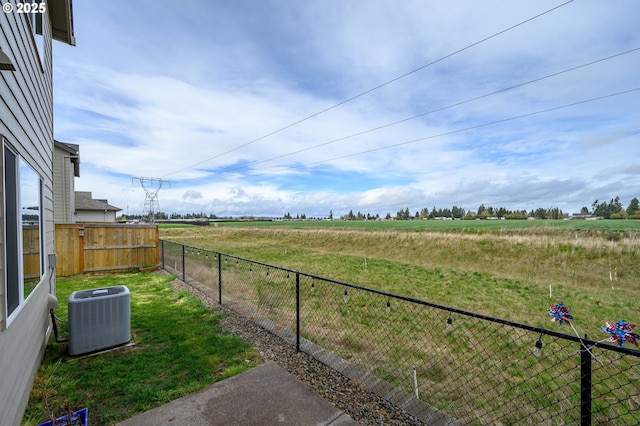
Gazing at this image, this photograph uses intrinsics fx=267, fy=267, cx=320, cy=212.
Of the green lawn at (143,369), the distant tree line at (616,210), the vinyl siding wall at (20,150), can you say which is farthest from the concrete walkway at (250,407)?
the distant tree line at (616,210)

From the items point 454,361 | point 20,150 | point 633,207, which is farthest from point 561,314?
point 633,207

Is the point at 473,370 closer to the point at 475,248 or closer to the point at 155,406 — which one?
the point at 155,406

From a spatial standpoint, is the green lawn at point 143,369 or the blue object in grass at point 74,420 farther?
the green lawn at point 143,369

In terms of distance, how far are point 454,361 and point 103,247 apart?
989 cm

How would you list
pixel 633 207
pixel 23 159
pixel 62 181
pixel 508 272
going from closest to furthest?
pixel 23 159 < pixel 62 181 < pixel 508 272 < pixel 633 207

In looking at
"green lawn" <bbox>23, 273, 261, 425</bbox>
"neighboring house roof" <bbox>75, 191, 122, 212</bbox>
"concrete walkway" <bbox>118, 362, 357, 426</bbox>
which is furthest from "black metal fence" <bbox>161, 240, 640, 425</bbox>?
"neighboring house roof" <bbox>75, 191, 122, 212</bbox>

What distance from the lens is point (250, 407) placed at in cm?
226

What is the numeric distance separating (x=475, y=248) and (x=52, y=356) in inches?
665

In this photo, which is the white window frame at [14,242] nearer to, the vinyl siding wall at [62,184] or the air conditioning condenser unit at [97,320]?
the air conditioning condenser unit at [97,320]

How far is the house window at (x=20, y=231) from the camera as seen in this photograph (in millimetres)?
1896

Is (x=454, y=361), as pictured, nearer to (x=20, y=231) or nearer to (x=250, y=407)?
(x=250, y=407)

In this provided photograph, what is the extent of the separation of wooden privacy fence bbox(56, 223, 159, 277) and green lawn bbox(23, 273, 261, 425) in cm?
450

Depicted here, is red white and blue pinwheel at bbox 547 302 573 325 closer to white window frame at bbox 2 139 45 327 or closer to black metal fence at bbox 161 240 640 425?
black metal fence at bbox 161 240 640 425

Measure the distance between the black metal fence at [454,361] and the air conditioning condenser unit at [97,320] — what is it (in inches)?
74.0
